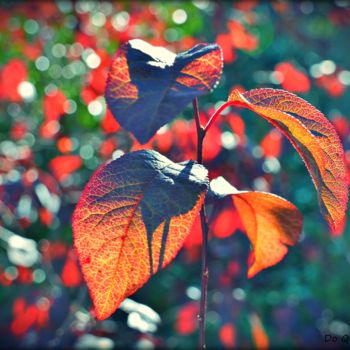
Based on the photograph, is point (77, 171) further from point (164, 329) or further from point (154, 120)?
point (154, 120)

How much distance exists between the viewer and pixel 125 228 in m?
0.57

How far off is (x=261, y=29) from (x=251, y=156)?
7.68 feet

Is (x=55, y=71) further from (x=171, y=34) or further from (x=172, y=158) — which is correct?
(x=172, y=158)

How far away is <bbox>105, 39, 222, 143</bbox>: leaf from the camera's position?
0.63 m

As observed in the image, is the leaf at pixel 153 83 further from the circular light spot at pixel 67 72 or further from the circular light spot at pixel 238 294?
the circular light spot at pixel 67 72

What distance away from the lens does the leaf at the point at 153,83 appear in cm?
63

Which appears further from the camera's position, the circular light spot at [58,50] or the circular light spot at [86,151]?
the circular light spot at [58,50]

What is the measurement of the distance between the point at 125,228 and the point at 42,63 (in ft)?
8.41

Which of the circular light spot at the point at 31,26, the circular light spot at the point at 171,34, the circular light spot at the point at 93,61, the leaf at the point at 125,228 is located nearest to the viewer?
the leaf at the point at 125,228

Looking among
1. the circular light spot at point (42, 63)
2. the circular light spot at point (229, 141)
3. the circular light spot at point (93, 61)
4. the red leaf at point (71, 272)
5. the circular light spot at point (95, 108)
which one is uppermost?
the circular light spot at point (229, 141)

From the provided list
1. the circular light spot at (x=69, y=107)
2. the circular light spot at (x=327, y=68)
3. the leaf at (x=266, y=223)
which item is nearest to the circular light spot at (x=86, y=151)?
the circular light spot at (x=69, y=107)

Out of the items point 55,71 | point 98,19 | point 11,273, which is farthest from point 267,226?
point 98,19

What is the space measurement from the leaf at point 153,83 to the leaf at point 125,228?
7cm

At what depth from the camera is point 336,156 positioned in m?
0.61
